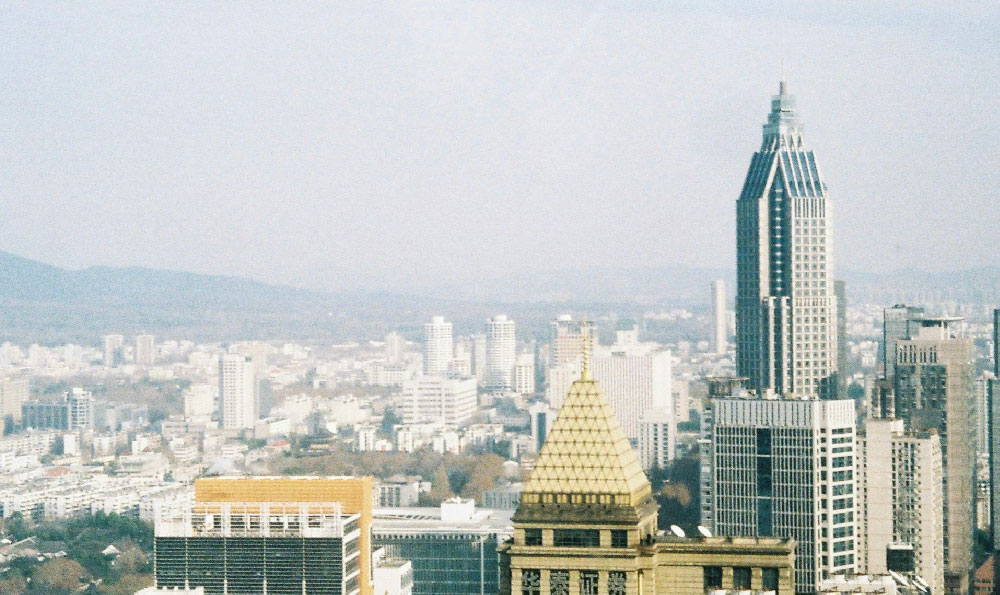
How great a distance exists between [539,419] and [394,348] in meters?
10.3

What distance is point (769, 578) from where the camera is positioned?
8.19 metres

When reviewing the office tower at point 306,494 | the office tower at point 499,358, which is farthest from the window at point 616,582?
the office tower at point 499,358

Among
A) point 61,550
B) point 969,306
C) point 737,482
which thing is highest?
point 969,306

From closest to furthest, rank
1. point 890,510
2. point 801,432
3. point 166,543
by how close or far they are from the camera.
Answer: point 166,543 < point 801,432 < point 890,510

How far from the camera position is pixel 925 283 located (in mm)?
16922

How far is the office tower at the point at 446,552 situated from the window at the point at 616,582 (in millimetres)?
8979

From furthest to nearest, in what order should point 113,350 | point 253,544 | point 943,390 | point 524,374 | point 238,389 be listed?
point 113,350 → point 238,389 → point 524,374 → point 943,390 → point 253,544

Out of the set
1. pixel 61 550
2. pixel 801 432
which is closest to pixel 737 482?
pixel 801 432

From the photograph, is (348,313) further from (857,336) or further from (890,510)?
(890,510)

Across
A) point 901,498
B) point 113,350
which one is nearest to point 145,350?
point 113,350

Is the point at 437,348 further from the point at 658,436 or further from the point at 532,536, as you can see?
the point at 532,536

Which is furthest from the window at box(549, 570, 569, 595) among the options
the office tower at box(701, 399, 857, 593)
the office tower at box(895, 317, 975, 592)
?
the office tower at box(895, 317, 975, 592)

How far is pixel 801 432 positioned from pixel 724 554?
728 centimetres

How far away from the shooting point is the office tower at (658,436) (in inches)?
881
